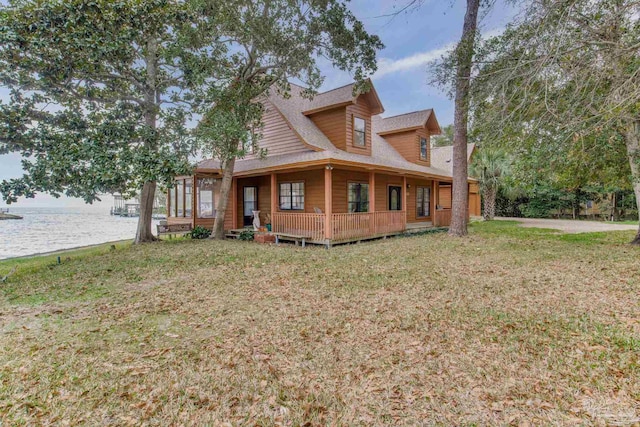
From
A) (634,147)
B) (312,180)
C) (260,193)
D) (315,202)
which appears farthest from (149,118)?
(634,147)

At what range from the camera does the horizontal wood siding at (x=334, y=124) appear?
535 inches

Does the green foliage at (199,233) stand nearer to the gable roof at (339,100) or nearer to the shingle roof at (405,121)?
the gable roof at (339,100)

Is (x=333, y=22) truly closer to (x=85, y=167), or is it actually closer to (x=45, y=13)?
(x=45, y=13)

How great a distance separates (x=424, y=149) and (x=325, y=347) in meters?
16.5

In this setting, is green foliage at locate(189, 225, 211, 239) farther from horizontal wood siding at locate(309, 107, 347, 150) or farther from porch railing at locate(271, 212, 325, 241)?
horizontal wood siding at locate(309, 107, 347, 150)

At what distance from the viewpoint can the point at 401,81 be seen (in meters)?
24.5

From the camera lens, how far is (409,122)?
57.9 feet

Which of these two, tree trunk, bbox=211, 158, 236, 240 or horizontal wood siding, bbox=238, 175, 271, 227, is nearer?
tree trunk, bbox=211, 158, 236, 240

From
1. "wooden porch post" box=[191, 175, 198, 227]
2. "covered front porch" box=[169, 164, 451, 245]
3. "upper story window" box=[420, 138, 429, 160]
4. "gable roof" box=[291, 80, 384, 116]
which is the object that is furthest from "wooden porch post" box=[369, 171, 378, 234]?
"wooden porch post" box=[191, 175, 198, 227]

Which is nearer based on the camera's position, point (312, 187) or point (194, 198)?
point (312, 187)

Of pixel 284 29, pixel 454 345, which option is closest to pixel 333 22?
pixel 284 29

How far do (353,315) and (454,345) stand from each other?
1.42m

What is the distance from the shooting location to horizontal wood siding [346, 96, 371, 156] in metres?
13.6

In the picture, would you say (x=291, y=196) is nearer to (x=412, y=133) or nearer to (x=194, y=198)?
(x=194, y=198)
